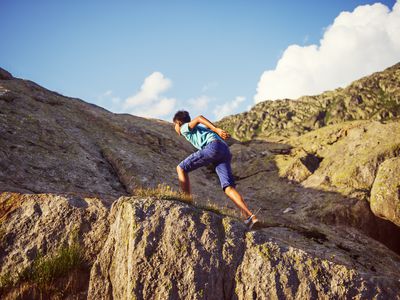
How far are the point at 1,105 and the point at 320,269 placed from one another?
16.3m

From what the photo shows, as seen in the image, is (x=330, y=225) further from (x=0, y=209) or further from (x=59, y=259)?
(x=0, y=209)

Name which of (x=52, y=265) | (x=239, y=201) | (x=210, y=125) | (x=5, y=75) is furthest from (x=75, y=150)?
(x=5, y=75)

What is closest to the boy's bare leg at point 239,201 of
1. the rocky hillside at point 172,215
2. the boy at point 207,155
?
the boy at point 207,155

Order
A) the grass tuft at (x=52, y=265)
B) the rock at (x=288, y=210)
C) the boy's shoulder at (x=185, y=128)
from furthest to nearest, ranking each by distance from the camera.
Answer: the rock at (x=288, y=210) < the boy's shoulder at (x=185, y=128) < the grass tuft at (x=52, y=265)

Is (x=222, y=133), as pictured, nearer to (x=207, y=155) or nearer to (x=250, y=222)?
(x=207, y=155)

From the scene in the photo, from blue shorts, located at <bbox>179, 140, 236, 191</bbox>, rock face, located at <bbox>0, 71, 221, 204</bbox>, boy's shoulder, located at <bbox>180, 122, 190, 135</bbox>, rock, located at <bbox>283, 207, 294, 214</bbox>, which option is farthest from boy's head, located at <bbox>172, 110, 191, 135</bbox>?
rock, located at <bbox>283, 207, 294, 214</bbox>

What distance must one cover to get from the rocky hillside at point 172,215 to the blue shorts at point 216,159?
0.99 metres

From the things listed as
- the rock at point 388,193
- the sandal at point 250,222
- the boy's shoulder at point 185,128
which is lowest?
the sandal at point 250,222

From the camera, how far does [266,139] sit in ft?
83.6

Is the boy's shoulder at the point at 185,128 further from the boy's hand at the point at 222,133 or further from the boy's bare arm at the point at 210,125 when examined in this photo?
the boy's hand at the point at 222,133

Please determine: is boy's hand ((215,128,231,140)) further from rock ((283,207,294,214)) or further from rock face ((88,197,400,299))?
rock ((283,207,294,214))

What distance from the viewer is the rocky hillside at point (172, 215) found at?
7.51 meters

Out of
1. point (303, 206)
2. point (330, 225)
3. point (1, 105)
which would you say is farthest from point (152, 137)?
point (330, 225)

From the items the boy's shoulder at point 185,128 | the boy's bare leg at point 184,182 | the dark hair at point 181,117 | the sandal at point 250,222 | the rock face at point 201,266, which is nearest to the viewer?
the rock face at point 201,266
